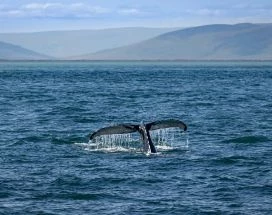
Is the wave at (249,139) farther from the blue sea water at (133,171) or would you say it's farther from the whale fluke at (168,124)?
the whale fluke at (168,124)

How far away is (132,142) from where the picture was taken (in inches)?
1030

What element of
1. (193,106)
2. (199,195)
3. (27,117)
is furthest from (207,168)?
(193,106)

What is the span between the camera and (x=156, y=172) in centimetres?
1994

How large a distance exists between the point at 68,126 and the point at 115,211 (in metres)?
16.1

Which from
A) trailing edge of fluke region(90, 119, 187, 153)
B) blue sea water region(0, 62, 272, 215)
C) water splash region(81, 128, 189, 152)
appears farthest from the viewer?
water splash region(81, 128, 189, 152)

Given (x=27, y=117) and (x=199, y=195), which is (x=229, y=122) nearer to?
(x=27, y=117)

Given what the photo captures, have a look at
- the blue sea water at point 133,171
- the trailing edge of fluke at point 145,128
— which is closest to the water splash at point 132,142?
the blue sea water at point 133,171

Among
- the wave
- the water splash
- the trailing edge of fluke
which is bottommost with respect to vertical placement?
the water splash

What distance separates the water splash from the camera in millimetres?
24547

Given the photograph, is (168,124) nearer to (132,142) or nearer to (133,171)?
(133,171)

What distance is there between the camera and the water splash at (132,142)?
24547 millimetres

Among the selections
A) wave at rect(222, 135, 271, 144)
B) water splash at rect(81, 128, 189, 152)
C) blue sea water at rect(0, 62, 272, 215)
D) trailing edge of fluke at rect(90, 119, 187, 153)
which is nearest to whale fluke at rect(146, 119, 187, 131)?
trailing edge of fluke at rect(90, 119, 187, 153)

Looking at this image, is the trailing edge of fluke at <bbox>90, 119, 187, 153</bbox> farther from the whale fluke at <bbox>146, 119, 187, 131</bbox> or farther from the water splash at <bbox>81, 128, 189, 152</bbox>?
the water splash at <bbox>81, 128, 189, 152</bbox>

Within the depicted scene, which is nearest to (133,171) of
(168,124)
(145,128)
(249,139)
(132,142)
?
(168,124)
